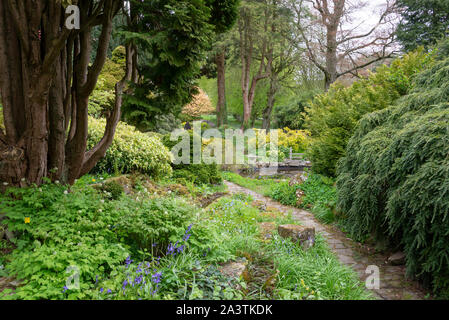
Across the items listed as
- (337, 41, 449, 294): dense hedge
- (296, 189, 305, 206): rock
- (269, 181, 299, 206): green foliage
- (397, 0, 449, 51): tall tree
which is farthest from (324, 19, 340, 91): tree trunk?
(337, 41, 449, 294): dense hedge

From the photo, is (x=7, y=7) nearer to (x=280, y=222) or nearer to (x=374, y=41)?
(x=280, y=222)

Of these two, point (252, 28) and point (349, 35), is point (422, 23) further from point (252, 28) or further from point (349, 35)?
point (252, 28)

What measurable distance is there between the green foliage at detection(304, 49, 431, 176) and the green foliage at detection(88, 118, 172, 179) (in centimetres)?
376

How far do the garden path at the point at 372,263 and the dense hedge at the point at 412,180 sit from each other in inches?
8.5

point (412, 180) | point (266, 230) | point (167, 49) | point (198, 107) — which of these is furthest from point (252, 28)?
point (412, 180)

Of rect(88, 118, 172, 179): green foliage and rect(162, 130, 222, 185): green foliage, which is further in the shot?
rect(162, 130, 222, 185): green foliage

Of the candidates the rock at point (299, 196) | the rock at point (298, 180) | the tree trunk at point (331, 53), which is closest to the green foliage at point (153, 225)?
the rock at point (299, 196)

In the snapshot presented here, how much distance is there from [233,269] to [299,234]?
1.55 meters

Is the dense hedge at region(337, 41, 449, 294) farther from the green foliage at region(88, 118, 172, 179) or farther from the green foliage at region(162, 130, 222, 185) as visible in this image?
the green foliage at region(162, 130, 222, 185)

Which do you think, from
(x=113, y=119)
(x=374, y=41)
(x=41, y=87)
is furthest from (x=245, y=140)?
(x=41, y=87)

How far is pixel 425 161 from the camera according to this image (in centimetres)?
322

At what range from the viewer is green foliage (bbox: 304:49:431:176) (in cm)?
580

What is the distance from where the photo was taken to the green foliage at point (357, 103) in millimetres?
5801

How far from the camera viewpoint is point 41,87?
3051 millimetres
